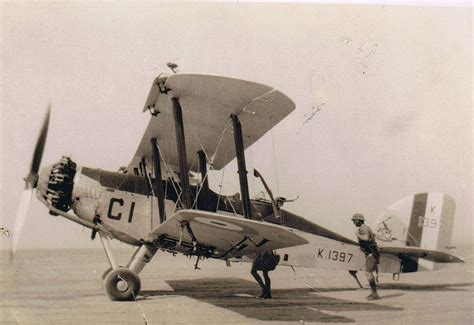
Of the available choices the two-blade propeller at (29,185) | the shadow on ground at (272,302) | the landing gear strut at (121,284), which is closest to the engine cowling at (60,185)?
the two-blade propeller at (29,185)

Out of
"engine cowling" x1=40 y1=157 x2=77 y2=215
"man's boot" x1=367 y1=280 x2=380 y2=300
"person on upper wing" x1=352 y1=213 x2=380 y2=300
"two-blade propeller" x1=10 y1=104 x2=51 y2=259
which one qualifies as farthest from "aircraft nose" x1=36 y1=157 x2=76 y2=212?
"man's boot" x1=367 y1=280 x2=380 y2=300

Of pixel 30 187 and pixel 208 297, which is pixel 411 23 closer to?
pixel 208 297

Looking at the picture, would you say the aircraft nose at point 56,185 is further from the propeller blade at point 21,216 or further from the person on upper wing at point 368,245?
the person on upper wing at point 368,245

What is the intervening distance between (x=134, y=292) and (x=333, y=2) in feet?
15.2

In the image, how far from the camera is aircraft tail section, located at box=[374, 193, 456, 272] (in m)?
8.17

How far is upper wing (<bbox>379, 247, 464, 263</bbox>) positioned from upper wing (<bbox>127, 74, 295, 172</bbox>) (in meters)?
3.29

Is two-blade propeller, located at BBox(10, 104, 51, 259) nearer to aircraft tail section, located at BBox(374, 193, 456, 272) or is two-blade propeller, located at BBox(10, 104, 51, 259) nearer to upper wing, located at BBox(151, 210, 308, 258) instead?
upper wing, located at BBox(151, 210, 308, 258)

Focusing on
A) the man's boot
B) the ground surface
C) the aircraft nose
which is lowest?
the ground surface

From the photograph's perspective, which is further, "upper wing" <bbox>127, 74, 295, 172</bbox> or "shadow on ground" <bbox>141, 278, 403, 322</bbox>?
"shadow on ground" <bbox>141, 278, 403, 322</bbox>

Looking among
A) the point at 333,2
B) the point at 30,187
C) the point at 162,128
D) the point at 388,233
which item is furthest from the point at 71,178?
the point at 388,233

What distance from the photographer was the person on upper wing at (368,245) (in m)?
7.12

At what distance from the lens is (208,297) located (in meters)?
7.03

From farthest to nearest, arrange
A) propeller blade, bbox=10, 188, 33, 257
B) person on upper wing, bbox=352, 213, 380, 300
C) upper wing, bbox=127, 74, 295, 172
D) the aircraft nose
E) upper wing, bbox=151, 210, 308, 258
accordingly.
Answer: person on upper wing, bbox=352, 213, 380, 300, the aircraft nose, propeller blade, bbox=10, 188, 33, 257, upper wing, bbox=127, 74, 295, 172, upper wing, bbox=151, 210, 308, 258

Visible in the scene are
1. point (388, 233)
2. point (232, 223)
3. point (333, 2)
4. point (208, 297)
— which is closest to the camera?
point (232, 223)
